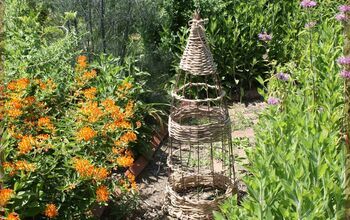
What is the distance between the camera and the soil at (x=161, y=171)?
445cm

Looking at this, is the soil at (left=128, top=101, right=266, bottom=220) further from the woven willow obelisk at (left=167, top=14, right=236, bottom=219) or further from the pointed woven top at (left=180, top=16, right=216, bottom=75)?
the pointed woven top at (left=180, top=16, right=216, bottom=75)

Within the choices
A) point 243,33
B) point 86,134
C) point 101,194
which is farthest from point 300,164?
point 243,33

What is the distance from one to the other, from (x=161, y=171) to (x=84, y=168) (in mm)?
1732

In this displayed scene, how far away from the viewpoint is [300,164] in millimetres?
2729

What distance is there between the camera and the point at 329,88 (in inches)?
148

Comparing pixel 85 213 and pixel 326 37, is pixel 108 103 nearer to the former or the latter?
pixel 85 213

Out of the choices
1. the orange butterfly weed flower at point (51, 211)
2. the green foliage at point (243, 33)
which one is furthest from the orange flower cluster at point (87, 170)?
the green foliage at point (243, 33)

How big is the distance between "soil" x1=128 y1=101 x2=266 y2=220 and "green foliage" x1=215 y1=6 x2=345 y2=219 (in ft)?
2.12

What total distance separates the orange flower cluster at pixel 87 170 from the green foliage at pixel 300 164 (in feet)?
2.65

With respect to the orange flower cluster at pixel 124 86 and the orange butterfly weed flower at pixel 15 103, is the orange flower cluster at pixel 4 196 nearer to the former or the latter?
the orange butterfly weed flower at pixel 15 103

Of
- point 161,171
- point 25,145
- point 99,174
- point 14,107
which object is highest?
point 14,107

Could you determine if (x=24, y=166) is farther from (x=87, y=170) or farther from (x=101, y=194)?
(x=101, y=194)

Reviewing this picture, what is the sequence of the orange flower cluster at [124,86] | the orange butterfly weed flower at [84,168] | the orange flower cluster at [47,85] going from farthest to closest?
the orange flower cluster at [124,86] → the orange flower cluster at [47,85] → the orange butterfly weed flower at [84,168]

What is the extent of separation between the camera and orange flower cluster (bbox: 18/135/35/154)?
337 cm
